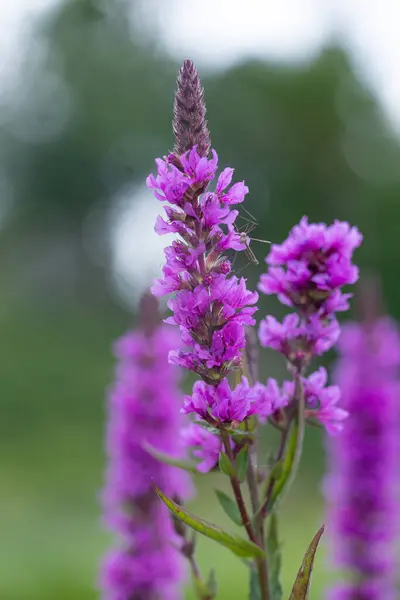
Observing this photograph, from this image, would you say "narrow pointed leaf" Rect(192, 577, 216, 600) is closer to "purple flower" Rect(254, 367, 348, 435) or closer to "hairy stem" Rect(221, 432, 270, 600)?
"hairy stem" Rect(221, 432, 270, 600)

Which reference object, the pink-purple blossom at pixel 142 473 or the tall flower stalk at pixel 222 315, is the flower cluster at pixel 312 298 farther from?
the pink-purple blossom at pixel 142 473

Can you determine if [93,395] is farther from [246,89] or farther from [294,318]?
[294,318]

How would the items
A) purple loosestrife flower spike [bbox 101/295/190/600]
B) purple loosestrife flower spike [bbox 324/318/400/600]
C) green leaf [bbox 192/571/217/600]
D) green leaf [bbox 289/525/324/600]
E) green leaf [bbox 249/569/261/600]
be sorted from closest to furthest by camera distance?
1. green leaf [bbox 289/525/324/600]
2. green leaf [bbox 249/569/261/600]
3. green leaf [bbox 192/571/217/600]
4. purple loosestrife flower spike [bbox 101/295/190/600]
5. purple loosestrife flower spike [bbox 324/318/400/600]

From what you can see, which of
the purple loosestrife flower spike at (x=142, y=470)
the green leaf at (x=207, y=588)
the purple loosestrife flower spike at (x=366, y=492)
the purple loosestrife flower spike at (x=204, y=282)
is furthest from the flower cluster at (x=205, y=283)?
the purple loosestrife flower spike at (x=366, y=492)

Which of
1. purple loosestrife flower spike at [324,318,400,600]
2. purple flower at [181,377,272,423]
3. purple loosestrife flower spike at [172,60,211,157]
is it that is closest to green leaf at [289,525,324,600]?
purple flower at [181,377,272,423]

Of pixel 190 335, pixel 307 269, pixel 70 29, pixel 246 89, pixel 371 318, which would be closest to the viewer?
pixel 190 335

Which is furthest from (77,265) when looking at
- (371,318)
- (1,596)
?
(371,318)
